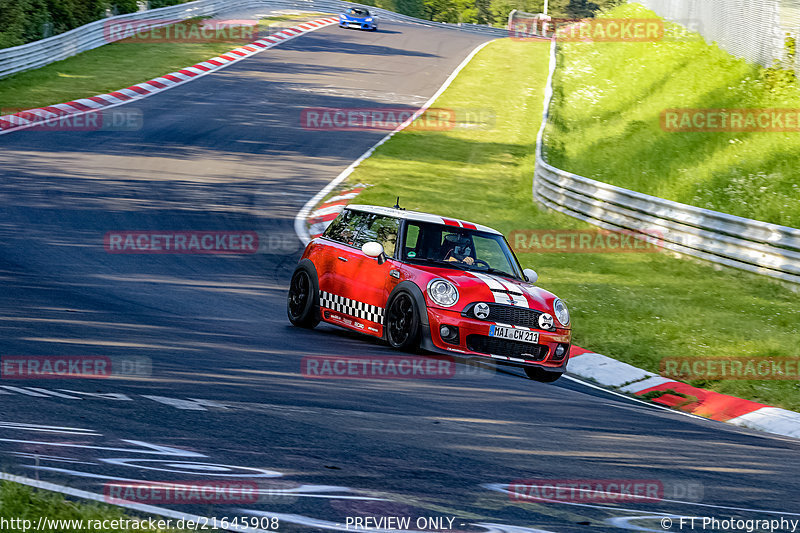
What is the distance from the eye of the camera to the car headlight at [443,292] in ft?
31.1

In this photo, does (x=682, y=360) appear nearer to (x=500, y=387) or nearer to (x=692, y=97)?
(x=500, y=387)

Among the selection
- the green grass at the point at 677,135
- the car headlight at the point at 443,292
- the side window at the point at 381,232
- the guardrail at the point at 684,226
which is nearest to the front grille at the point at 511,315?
the car headlight at the point at 443,292

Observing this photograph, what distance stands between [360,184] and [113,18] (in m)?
20.4

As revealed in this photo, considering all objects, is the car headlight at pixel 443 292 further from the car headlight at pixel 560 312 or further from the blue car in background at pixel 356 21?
the blue car in background at pixel 356 21

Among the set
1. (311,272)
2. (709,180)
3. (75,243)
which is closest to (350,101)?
(709,180)

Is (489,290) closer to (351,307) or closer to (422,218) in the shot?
(422,218)

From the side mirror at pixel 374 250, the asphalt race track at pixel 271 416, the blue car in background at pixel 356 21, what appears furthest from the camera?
the blue car in background at pixel 356 21

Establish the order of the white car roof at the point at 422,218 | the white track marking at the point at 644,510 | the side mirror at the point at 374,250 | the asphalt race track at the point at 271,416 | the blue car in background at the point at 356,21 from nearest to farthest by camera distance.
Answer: the asphalt race track at the point at 271,416 → the white track marking at the point at 644,510 → the side mirror at the point at 374,250 → the white car roof at the point at 422,218 → the blue car in background at the point at 356,21

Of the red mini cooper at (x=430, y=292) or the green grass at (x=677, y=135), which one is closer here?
the red mini cooper at (x=430, y=292)

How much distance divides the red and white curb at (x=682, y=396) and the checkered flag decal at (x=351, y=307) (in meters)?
2.26

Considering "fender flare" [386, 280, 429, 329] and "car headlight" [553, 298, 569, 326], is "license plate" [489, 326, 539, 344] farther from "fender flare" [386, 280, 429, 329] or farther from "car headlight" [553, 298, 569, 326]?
"fender flare" [386, 280, 429, 329]

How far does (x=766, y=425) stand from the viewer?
9.14 meters

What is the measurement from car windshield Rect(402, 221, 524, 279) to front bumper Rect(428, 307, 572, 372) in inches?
39.7

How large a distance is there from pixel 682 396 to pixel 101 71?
84.9 feet
